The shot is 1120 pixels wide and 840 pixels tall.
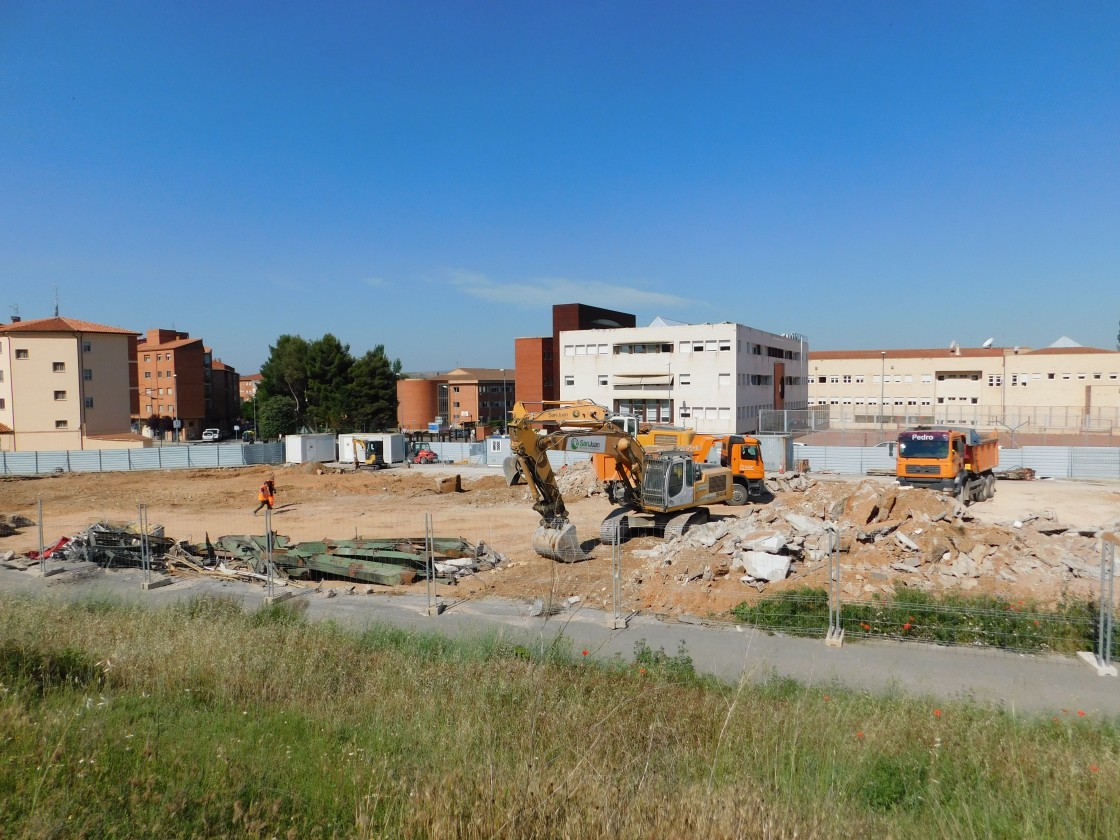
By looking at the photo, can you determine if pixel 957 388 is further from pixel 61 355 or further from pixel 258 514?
pixel 61 355

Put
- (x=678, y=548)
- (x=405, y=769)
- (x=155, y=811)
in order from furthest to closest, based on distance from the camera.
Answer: (x=678, y=548) → (x=405, y=769) → (x=155, y=811)

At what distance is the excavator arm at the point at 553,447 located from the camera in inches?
664

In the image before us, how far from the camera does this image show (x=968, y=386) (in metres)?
68.8

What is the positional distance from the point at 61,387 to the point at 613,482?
5046 centimetres

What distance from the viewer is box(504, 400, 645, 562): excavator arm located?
664 inches

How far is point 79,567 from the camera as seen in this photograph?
1720 centimetres

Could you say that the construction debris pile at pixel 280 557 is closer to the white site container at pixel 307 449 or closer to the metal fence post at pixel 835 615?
the metal fence post at pixel 835 615

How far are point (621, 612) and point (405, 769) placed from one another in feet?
26.7

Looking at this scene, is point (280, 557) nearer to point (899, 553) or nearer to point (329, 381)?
point (899, 553)

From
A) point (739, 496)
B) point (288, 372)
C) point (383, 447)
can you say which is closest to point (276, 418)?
point (288, 372)

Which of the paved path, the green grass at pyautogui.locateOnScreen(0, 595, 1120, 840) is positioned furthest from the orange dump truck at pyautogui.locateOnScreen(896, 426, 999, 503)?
the green grass at pyautogui.locateOnScreen(0, 595, 1120, 840)

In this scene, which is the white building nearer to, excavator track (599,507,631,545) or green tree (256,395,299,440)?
green tree (256,395,299,440)

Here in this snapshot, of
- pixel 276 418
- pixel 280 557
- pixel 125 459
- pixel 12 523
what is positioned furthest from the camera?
pixel 276 418

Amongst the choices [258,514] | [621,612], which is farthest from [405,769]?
[258,514]
